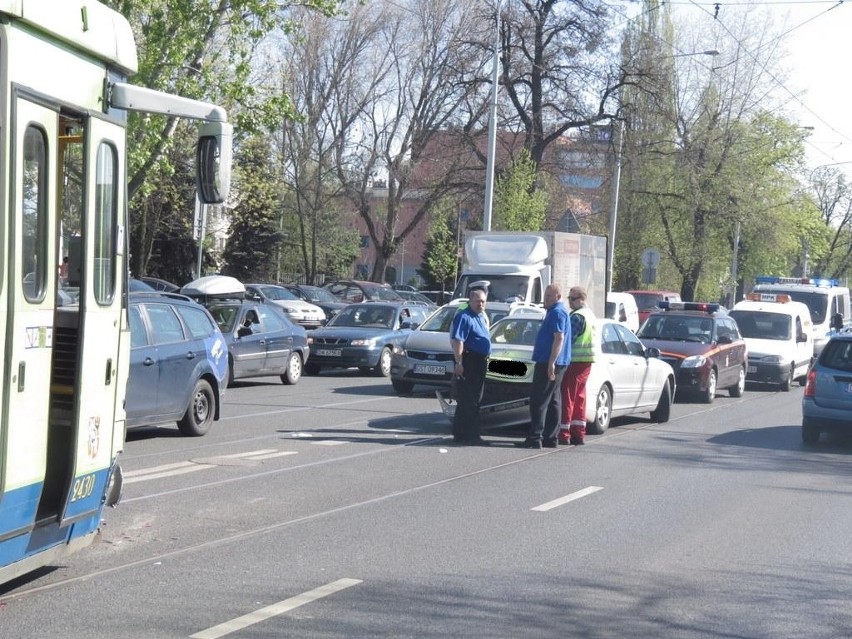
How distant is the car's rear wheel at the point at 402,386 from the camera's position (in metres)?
20.0

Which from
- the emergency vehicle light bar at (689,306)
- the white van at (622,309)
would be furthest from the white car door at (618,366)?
the white van at (622,309)

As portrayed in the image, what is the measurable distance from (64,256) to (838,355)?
11508mm

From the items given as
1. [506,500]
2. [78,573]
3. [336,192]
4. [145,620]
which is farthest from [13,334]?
[336,192]

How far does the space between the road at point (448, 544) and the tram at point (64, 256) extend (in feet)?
1.90

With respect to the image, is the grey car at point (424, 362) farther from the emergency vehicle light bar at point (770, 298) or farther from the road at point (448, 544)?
the emergency vehicle light bar at point (770, 298)

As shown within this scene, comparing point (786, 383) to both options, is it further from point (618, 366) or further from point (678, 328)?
point (618, 366)

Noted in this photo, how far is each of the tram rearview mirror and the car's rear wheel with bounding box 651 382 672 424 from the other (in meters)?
11.8

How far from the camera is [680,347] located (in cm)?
2198

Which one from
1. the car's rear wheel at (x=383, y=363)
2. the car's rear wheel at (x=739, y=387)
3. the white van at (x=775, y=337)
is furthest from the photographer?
the white van at (x=775, y=337)

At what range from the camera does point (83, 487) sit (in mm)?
6727

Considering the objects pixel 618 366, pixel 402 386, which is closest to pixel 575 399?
pixel 618 366

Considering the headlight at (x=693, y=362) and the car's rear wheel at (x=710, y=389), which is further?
the car's rear wheel at (x=710, y=389)

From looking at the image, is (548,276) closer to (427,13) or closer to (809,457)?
(809,457)

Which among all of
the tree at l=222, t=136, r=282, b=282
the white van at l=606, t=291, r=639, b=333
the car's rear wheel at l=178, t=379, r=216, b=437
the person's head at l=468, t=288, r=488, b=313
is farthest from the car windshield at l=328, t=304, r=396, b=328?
the tree at l=222, t=136, r=282, b=282
